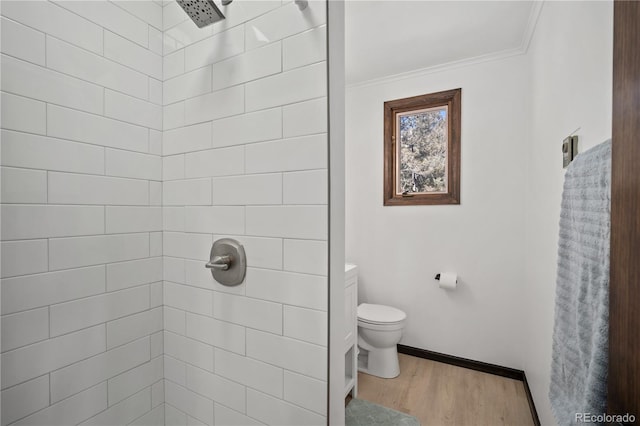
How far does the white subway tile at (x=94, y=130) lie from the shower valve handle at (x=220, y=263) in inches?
20.8

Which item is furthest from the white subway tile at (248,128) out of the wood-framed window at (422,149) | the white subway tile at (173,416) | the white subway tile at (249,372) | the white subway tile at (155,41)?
the wood-framed window at (422,149)

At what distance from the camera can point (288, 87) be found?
87 centimetres

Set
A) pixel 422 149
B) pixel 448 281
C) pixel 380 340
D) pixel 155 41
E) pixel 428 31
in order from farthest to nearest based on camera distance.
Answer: pixel 422 149, pixel 448 281, pixel 380 340, pixel 428 31, pixel 155 41

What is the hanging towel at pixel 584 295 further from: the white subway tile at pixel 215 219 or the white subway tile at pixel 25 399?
the white subway tile at pixel 25 399

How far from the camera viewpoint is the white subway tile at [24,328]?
0.77 meters

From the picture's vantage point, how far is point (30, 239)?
0.81 meters

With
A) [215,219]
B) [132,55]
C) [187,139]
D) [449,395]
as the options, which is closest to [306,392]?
[215,219]

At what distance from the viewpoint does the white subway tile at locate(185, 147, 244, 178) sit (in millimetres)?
968

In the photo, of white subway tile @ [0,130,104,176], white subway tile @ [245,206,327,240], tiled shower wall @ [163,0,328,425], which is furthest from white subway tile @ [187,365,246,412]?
white subway tile @ [0,130,104,176]

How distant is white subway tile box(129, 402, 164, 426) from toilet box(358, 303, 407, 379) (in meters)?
1.44

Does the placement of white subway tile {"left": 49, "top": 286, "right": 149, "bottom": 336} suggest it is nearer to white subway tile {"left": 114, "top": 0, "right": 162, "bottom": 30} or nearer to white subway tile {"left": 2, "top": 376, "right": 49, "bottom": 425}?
white subway tile {"left": 2, "top": 376, "right": 49, "bottom": 425}

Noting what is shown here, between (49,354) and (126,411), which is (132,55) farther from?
(126,411)

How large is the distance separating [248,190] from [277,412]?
0.72 meters

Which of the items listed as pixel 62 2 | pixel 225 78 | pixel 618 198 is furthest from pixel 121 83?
pixel 618 198
